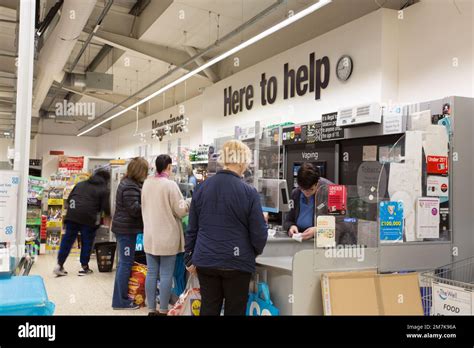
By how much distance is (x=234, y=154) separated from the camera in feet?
10.6

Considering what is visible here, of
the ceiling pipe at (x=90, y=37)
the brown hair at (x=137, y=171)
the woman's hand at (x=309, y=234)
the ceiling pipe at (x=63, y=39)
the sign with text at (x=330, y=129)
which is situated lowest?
the woman's hand at (x=309, y=234)

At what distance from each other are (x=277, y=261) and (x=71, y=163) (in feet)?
55.8

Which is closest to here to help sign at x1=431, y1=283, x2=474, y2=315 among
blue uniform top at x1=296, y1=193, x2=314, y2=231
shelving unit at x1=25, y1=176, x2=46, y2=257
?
blue uniform top at x1=296, y1=193, x2=314, y2=231

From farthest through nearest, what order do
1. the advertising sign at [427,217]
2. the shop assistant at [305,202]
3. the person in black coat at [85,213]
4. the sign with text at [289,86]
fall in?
1. the sign with text at [289,86]
2. the person in black coat at [85,213]
3. the shop assistant at [305,202]
4. the advertising sign at [427,217]

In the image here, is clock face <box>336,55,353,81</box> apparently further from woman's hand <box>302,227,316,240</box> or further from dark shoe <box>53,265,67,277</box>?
dark shoe <box>53,265,67,277</box>

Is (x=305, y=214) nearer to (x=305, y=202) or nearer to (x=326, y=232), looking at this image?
(x=305, y=202)

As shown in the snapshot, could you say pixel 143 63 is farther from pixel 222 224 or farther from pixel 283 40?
pixel 222 224

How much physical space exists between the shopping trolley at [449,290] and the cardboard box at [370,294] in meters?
0.12

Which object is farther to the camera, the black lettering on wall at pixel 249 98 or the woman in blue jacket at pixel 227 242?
the black lettering on wall at pixel 249 98

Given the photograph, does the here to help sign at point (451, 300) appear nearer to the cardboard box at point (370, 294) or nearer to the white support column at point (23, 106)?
the cardboard box at point (370, 294)

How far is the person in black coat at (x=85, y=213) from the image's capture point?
6797 mm

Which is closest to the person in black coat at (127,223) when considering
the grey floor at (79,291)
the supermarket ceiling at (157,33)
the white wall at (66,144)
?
the grey floor at (79,291)

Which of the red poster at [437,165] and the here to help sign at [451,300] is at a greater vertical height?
the red poster at [437,165]
